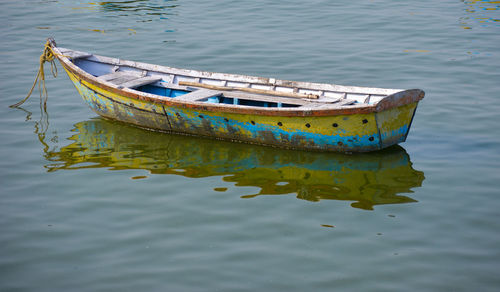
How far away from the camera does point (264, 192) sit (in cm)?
853

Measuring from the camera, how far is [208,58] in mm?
14727

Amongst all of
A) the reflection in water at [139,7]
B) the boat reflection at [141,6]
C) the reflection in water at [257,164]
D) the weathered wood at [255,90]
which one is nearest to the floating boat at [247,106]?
the weathered wood at [255,90]

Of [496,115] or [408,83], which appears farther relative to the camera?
[408,83]

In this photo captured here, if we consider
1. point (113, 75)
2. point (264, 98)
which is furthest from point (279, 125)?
point (113, 75)

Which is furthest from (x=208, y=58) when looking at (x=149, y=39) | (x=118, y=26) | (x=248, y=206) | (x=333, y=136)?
(x=248, y=206)

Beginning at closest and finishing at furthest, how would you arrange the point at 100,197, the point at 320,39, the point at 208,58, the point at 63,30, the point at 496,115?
the point at 100,197, the point at 496,115, the point at 208,58, the point at 320,39, the point at 63,30

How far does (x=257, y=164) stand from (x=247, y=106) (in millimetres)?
932

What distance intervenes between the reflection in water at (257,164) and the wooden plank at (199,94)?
2.34 feet

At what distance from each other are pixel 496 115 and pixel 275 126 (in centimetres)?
430

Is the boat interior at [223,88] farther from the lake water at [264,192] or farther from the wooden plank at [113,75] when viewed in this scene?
the lake water at [264,192]

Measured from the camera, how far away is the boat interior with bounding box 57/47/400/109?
33.4 feet

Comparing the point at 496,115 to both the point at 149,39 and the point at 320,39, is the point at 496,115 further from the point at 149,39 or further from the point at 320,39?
the point at 149,39

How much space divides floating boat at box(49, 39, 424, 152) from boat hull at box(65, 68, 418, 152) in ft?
0.05

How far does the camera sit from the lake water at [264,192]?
6.65 meters
